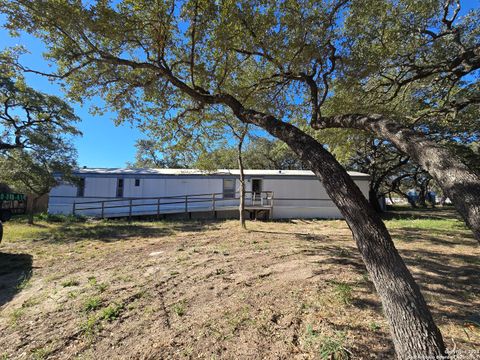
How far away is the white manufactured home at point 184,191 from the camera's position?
14906mm

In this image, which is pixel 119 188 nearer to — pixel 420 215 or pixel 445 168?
pixel 445 168

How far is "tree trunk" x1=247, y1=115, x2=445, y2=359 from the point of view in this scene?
5.85 feet

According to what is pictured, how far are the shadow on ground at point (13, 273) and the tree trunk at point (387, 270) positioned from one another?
5141mm

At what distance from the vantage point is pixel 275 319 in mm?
2926

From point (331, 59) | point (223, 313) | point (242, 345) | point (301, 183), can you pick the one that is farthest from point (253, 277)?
point (301, 183)

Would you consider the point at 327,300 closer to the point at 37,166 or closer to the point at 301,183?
the point at 301,183

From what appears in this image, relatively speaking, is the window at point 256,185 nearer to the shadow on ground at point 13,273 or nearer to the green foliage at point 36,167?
the green foliage at point 36,167

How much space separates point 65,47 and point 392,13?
7128 mm

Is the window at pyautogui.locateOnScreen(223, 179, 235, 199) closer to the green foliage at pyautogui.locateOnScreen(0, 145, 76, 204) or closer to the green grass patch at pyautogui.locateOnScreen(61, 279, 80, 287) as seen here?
the green foliage at pyautogui.locateOnScreen(0, 145, 76, 204)

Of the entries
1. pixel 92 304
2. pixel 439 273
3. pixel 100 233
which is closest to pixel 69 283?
pixel 92 304

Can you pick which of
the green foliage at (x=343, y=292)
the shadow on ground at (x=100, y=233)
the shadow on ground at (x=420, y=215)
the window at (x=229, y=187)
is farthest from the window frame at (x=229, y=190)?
the green foliage at (x=343, y=292)

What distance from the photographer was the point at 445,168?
1.83m

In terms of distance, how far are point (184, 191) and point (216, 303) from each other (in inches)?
494

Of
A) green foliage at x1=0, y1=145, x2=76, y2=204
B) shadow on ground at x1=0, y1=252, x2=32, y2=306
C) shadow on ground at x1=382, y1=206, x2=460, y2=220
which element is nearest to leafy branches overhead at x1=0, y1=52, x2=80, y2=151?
green foliage at x1=0, y1=145, x2=76, y2=204
